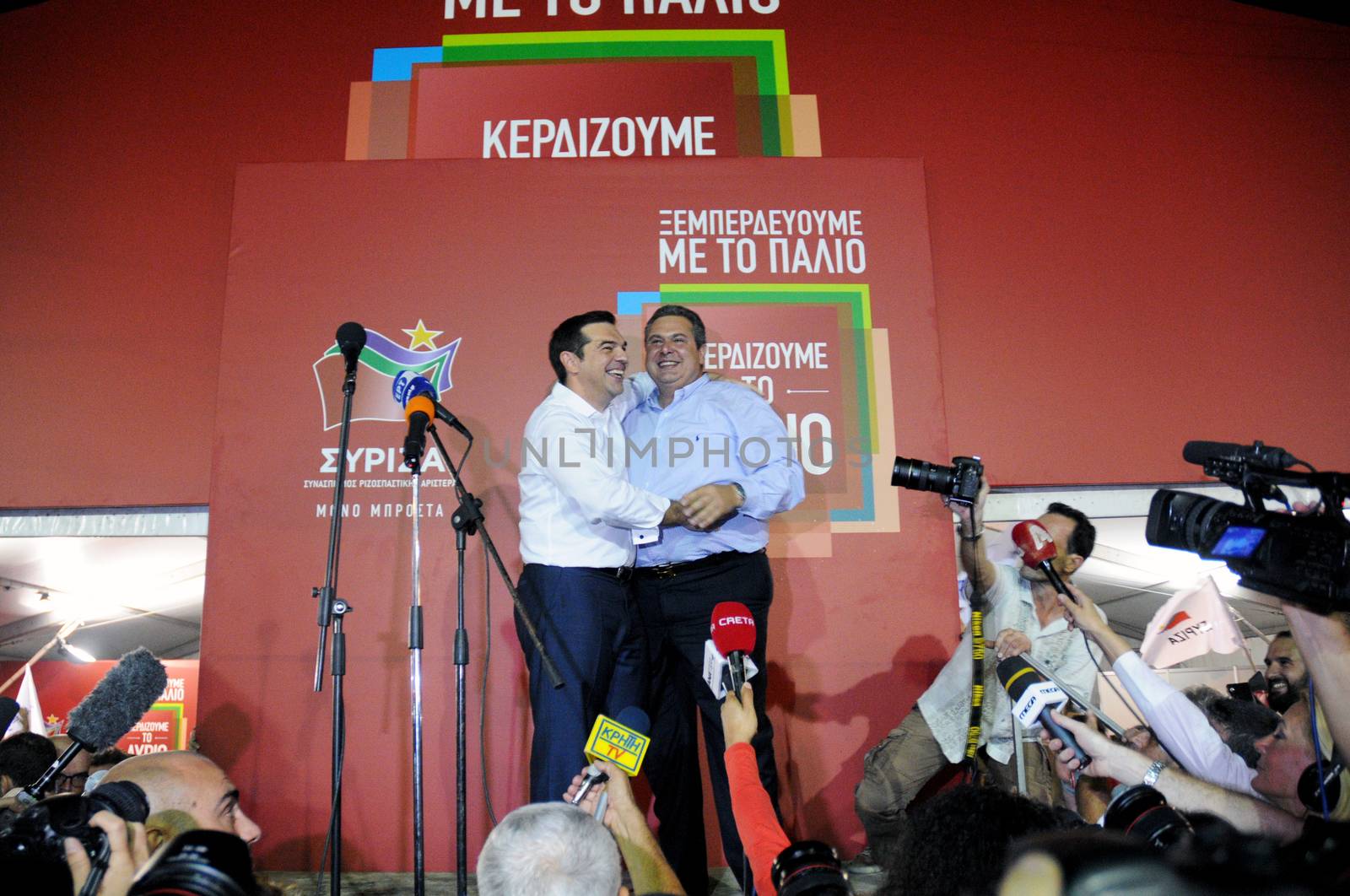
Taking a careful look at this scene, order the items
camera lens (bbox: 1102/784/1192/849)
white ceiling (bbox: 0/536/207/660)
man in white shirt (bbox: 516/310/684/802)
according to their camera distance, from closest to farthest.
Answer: camera lens (bbox: 1102/784/1192/849), man in white shirt (bbox: 516/310/684/802), white ceiling (bbox: 0/536/207/660)

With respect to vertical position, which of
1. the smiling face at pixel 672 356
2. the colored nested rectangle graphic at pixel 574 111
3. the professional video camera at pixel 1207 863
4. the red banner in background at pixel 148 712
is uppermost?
the colored nested rectangle graphic at pixel 574 111

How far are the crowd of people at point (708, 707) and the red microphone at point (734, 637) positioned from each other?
16 mm

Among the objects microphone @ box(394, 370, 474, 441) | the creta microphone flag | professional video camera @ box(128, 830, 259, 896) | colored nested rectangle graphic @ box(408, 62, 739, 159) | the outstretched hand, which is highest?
colored nested rectangle graphic @ box(408, 62, 739, 159)

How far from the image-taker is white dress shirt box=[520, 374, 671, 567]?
3064 millimetres

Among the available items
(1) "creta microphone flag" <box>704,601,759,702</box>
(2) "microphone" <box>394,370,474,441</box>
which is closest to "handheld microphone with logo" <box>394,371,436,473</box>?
(2) "microphone" <box>394,370,474,441</box>

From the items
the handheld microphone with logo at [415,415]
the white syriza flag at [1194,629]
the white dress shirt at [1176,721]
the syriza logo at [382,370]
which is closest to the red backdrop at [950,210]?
the syriza logo at [382,370]

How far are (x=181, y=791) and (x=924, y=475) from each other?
2.03 meters

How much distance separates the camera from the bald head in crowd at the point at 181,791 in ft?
6.87

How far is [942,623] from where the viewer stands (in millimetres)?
3703

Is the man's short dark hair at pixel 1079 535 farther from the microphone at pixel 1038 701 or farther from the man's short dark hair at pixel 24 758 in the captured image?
the man's short dark hair at pixel 24 758

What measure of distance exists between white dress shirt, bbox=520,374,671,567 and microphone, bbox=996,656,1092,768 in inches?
49.6

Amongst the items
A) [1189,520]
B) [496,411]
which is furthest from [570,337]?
[1189,520]

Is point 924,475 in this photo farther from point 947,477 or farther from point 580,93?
point 580,93

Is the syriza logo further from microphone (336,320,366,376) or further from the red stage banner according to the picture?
microphone (336,320,366,376)
